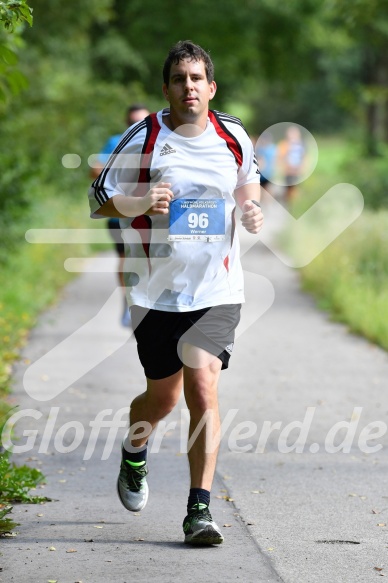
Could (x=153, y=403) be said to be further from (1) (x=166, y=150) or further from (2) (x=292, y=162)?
(2) (x=292, y=162)

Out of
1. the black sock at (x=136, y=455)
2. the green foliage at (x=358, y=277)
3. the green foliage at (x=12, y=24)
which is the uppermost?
the green foliage at (x=12, y=24)

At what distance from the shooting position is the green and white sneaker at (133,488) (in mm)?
5812

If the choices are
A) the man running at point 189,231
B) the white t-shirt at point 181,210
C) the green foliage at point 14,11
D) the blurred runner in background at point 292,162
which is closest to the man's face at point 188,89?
the man running at point 189,231

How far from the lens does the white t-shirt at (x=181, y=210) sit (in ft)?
17.7

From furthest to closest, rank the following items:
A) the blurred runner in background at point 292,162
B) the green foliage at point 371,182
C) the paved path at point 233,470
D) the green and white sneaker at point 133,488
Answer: the blurred runner in background at point 292,162 → the green foliage at point 371,182 → the green and white sneaker at point 133,488 → the paved path at point 233,470

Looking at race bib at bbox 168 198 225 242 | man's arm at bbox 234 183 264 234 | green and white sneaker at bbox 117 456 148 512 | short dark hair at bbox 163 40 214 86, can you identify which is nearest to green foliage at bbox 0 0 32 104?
short dark hair at bbox 163 40 214 86

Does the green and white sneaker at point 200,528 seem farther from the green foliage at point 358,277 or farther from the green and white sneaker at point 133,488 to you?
the green foliage at point 358,277

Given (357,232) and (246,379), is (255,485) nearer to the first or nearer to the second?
(246,379)

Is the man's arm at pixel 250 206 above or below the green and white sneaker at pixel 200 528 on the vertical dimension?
above

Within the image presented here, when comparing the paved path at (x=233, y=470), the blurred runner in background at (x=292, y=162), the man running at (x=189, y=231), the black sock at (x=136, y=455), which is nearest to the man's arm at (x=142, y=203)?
the man running at (x=189, y=231)

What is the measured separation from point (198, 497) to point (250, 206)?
1.32 metres

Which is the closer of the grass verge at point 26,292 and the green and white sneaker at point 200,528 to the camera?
the green and white sneaker at point 200,528

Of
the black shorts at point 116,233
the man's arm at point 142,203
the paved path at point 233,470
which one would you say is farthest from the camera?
the black shorts at point 116,233

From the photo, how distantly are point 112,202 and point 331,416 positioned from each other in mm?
3530
